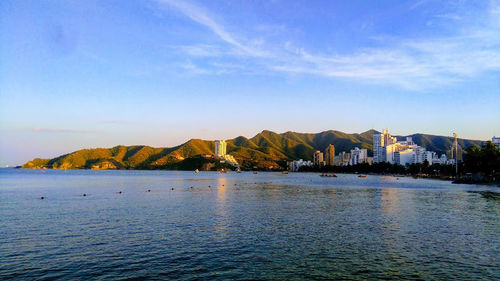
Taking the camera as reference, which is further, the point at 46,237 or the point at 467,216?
the point at 467,216

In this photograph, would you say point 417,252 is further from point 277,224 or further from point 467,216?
point 467,216

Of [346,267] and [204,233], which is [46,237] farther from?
[346,267]

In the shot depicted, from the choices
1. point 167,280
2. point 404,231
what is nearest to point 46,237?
point 167,280

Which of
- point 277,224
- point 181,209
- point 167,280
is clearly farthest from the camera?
point 181,209

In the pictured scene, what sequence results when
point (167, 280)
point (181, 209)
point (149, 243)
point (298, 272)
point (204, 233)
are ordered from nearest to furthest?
point (167, 280)
point (298, 272)
point (149, 243)
point (204, 233)
point (181, 209)

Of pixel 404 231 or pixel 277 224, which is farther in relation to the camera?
pixel 277 224

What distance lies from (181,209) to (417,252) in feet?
111

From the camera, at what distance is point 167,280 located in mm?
19438

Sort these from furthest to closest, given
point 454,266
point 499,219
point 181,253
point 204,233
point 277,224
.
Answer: point 499,219 → point 277,224 → point 204,233 → point 181,253 → point 454,266

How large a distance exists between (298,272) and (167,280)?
8.06 meters

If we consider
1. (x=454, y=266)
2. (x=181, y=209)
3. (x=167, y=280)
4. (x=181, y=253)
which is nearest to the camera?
(x=167, y=280)

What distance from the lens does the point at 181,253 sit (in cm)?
2498

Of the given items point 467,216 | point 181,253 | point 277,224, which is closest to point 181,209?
point 277,224

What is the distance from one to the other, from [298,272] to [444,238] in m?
18.0
